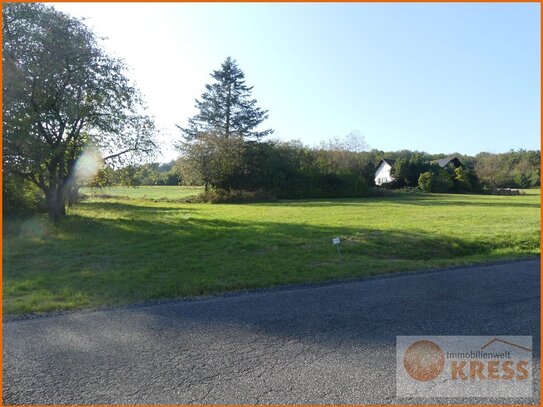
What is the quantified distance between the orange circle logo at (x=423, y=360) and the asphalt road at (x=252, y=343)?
164 mm

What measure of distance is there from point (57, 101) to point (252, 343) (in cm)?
1487

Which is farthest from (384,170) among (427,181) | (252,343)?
(252,343)

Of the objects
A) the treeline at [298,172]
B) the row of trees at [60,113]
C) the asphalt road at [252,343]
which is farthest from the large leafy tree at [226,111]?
the asphalt road at [252,343]

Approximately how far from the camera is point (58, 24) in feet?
48.0

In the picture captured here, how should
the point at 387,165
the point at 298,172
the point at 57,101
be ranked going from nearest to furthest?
the point at 57,101 < the point at 298,172 < the point at 387,165

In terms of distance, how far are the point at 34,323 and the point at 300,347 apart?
11.4 feet

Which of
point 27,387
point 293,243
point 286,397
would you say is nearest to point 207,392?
point 286,397

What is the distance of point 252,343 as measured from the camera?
3959mm

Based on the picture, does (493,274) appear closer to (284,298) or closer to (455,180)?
(284,298)

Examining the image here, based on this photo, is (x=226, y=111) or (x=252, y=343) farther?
(x=226, y=111)

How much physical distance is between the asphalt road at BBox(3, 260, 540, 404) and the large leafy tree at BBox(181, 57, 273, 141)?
42555 mm

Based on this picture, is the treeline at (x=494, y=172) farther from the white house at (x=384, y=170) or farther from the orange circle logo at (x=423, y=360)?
the orange circle logo at (x=423, y=360)

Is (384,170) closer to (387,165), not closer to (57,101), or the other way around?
(387,165)

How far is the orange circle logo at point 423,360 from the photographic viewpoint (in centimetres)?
335
